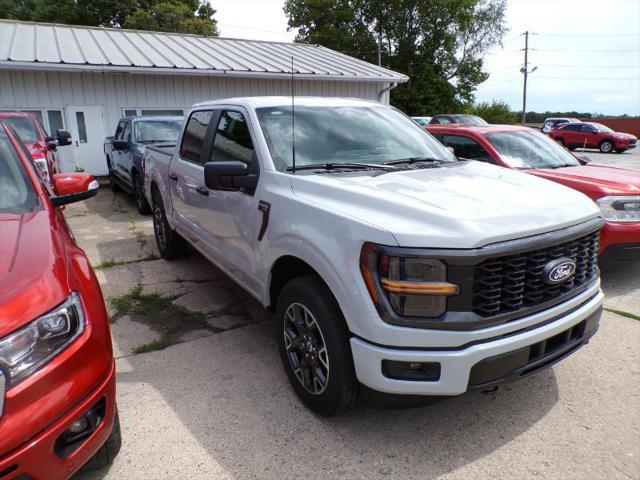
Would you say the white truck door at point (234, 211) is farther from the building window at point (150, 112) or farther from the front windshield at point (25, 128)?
the building window at point (150, 112)

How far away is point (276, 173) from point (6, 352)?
5.89ft

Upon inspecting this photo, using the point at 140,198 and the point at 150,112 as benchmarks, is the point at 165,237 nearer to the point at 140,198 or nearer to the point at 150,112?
the point at 140,198

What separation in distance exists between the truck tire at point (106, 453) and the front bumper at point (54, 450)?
33 cm

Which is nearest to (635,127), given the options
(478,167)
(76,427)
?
(478,167)

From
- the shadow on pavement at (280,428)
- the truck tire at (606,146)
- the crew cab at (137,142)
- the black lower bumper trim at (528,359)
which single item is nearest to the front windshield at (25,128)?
the crew cab at (137,142)

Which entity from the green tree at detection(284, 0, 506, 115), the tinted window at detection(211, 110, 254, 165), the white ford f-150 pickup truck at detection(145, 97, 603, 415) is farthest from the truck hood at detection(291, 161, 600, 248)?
the green tree at detection(284, 0, 506, 115)

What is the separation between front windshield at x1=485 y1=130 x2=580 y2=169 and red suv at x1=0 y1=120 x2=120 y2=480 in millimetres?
5368

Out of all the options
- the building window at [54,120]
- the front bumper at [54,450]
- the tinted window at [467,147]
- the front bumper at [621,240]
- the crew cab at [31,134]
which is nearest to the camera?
the front bumper at [54,450]

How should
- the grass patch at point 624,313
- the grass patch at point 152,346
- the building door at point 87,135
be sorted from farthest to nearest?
the building door at point 87,135 < the grass patch at point 624,313 < the grass patch at point 152,346

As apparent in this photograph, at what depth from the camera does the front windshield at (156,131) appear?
887 centimetres

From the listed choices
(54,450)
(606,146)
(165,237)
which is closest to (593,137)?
(606,146)

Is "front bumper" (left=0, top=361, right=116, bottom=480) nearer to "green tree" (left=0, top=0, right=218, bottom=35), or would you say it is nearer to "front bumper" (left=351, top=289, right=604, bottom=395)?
"front bumper" (left=351, top=289, right=604, bottom=395)

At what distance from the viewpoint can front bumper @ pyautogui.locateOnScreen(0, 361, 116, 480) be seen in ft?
5.28

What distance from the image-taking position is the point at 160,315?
4234mm
